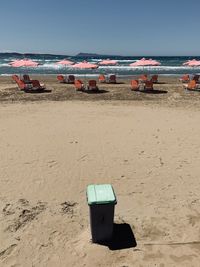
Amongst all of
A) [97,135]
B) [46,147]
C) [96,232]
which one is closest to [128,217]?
[96,232]

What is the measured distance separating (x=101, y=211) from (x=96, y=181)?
2157 millimetres

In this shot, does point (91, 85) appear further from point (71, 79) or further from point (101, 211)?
point (101, 211)

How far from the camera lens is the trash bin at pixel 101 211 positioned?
4578 mm

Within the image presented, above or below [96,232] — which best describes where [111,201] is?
above

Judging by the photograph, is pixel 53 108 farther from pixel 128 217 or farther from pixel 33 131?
pixel 128 217

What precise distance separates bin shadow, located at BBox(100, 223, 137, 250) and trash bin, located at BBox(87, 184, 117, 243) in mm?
97

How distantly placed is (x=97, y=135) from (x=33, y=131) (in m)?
1.95

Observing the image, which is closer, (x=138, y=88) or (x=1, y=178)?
(x=1, y=178)

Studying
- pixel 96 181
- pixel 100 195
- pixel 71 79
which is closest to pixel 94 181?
pixel 96 181

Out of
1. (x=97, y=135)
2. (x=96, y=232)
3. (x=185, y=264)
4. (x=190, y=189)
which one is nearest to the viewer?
(x=185, y=264)

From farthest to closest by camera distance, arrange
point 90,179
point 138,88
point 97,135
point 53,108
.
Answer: point 138,88
point 53,108
point 97,135
point 90,179

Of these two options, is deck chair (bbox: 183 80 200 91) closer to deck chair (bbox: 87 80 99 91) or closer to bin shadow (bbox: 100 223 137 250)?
deck chair (bbox: 87 80 99 91)

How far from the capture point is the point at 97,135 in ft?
32.9

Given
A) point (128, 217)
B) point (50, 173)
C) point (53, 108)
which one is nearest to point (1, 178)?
point (50, 173)
